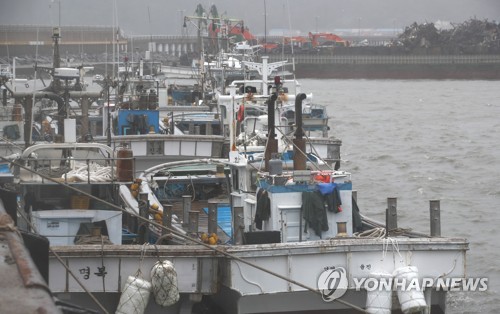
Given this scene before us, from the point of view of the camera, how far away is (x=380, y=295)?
43.5ft

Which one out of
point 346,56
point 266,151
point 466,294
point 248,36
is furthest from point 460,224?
point 346,56

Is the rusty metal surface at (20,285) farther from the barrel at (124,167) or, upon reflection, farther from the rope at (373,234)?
the barrel at (124,167)

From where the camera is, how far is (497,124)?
166 ft

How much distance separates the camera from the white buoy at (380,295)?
13.2 metres

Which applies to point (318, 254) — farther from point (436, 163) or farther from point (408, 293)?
point (436, 163)

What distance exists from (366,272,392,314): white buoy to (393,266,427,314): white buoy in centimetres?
13

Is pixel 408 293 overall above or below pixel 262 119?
below

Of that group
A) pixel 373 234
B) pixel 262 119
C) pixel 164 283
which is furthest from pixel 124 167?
pixel 262 119

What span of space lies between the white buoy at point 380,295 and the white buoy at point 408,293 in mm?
131

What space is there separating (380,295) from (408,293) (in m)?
0.37

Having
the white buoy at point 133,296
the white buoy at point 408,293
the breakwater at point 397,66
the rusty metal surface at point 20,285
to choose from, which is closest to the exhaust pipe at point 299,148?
the white buoy at point 408,293

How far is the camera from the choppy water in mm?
23281

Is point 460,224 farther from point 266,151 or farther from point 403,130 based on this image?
point 403,130

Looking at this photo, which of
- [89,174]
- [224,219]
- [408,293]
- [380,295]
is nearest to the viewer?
[408,293]
